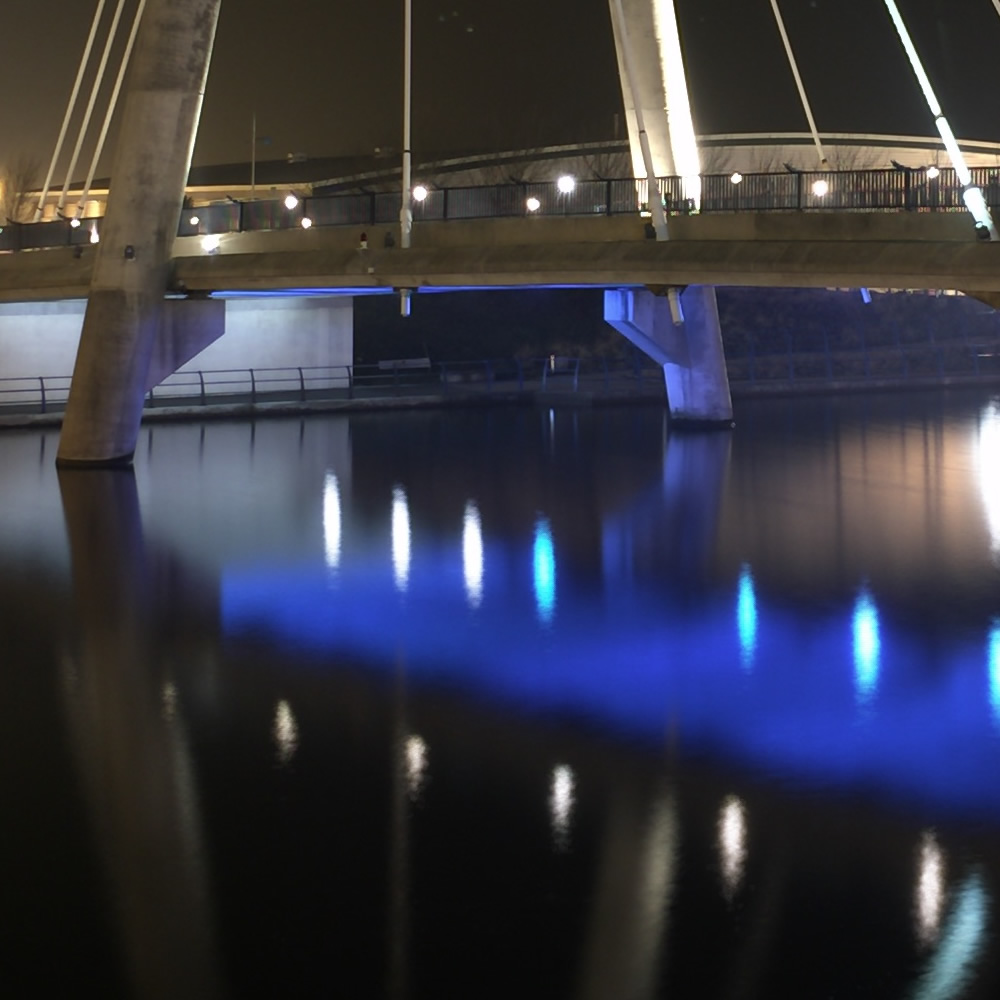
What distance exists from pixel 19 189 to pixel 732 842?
69667 millimetres

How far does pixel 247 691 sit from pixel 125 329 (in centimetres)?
1442

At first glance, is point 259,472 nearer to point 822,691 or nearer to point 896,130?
point 822,691

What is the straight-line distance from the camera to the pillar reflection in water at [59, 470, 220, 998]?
8.03 metres

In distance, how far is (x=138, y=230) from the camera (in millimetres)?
26094

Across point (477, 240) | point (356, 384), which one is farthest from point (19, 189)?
point (477, 240)

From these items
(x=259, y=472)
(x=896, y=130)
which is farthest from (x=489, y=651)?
(x=896, y=130)

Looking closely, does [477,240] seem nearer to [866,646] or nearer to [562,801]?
[866,646]

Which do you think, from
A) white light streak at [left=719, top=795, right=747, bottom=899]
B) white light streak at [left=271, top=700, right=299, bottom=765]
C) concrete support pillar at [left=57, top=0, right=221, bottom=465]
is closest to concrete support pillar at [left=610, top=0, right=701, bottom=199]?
concrete support pillar at [left=57, top=0, right=221, bottom=465]

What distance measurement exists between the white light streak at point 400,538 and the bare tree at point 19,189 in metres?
49.3

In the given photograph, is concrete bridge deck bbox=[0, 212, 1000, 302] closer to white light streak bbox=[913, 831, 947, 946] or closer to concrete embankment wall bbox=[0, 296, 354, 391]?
concrete embankment wall bbox=[0, 296, 354, 391]

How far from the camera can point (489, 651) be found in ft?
47.5

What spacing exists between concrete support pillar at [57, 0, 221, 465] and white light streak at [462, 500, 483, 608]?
6928 mm

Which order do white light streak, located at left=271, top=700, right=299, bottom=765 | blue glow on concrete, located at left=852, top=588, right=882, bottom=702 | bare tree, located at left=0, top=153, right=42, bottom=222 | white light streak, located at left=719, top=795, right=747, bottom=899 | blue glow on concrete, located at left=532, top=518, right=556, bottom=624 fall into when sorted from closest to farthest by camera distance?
white light streak, located at left=719, top=795, right=747, bottom=899 → white light streak, located at left=271, top=700, right=299, bottom=765 → blue glow on concrete, located at left=852, top=588, right=882, bottom=702 → blue glow on concrete, located at left=532, top=518, right=556, bottom=624 → bare tree, located at left=0, top=153, right=42, bottom=222

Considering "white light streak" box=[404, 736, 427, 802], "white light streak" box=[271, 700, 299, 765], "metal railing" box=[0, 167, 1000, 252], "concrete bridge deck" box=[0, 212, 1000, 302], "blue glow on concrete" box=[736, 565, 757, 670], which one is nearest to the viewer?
"white light streak" box=[404, 736, 427, 802]
